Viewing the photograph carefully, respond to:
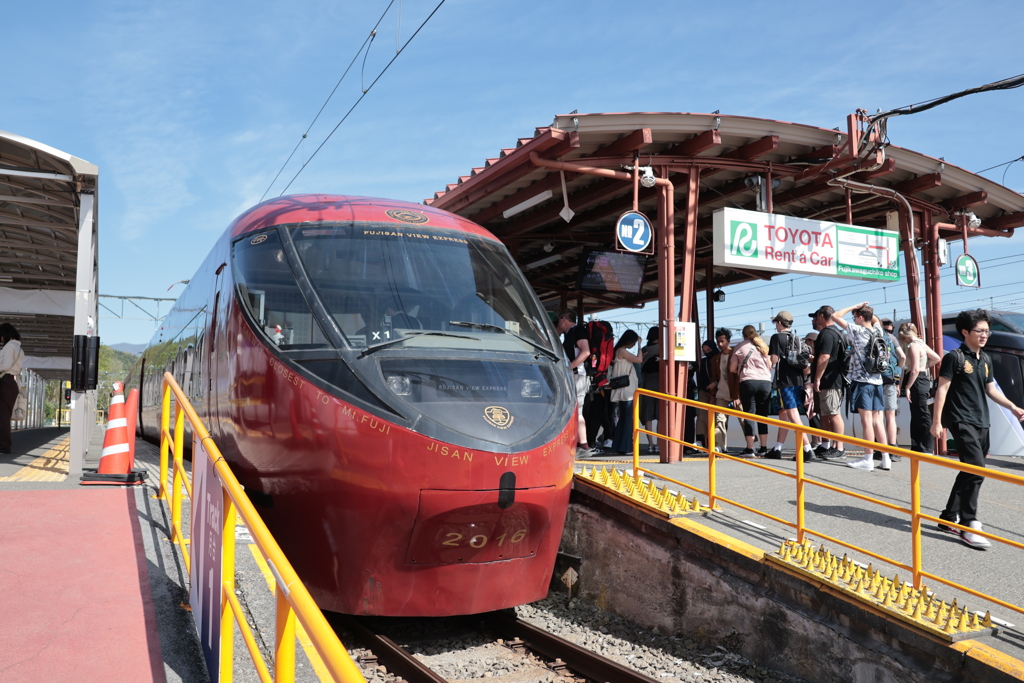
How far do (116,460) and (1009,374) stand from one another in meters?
15.3

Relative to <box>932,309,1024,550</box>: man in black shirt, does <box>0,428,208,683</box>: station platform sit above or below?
below

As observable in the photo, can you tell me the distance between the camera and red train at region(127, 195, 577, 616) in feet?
15.4

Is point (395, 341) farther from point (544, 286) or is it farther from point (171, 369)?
point (544, 286)

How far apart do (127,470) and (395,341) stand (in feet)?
12.4

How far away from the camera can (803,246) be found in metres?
10.8

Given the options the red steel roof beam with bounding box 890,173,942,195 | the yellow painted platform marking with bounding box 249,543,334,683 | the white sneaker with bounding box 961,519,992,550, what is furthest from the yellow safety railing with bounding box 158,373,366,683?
the red steel roof beam with bounding box 890,173,942,195

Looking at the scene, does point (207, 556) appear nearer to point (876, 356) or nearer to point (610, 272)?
point (876, 356)

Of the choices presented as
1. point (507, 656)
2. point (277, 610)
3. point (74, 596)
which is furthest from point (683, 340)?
point (277, 610)

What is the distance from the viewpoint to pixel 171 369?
33.8 feet

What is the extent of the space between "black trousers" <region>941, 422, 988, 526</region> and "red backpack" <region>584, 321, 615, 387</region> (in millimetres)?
4282

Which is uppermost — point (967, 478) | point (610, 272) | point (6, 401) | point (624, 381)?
point (610, 272)

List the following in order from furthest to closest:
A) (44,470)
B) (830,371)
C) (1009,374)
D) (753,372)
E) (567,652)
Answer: (1009,374) < (753,372) < (830,371) < (44,470) < (567,652)

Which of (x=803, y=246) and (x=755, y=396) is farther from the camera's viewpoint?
(x=803, y=246)

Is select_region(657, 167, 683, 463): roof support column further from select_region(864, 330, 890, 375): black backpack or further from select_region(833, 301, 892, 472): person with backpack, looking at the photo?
select_region(864, 330, 890, 375): black backpack
